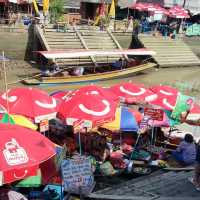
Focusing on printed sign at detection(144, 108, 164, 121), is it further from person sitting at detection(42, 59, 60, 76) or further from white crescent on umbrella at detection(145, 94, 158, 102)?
person sitting at detection(42, 59, 60, 76)

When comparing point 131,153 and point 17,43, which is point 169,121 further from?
point 17,43

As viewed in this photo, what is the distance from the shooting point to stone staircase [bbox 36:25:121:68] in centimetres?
3070

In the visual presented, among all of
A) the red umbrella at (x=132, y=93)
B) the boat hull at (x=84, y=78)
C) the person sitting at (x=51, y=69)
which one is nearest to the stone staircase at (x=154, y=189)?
the red umbrella at (x=132, y=93)

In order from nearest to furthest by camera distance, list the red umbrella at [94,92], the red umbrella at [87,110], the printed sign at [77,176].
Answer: the printed sign at [77,176] < the red umbrella at [87,110] < the red umbrella at [94,92]

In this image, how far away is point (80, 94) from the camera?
43.2 ft

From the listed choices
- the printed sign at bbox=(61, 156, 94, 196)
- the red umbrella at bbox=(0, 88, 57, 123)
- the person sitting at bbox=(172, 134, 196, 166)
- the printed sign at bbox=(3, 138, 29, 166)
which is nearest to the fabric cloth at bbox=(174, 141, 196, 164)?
the person sitting at bbox=(172, 134, 196, 166)

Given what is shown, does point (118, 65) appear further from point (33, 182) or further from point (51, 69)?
point (33, 182)

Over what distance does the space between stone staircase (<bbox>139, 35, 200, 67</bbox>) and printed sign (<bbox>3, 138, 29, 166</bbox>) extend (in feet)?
86.5

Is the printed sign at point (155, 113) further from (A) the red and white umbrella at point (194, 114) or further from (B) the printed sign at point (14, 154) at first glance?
(B) the printed sign at point (14, 154)

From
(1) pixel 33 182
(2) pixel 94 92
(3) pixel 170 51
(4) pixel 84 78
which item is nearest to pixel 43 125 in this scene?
(2) pixel 94 92

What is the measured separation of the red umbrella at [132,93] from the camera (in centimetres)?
1466

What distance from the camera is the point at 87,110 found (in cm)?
1238

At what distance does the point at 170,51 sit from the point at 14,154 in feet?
96.5

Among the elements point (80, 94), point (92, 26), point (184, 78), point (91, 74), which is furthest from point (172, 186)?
point (92, 26)
